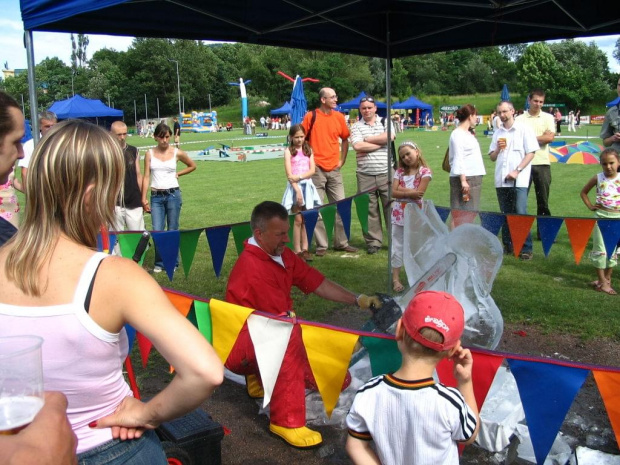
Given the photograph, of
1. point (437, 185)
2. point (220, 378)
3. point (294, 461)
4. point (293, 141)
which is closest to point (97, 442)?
point (220, 378)

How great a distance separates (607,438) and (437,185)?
11568mm

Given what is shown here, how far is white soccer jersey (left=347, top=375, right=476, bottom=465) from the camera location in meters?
1.89

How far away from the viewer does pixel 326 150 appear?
26.1 ft

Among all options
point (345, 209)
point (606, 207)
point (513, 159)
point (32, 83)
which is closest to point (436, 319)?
point (32, 83)

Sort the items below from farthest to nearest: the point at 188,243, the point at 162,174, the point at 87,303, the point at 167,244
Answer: the point at 162,174 → the point at 188,243 → the point at 167,244 → the point at 87,303

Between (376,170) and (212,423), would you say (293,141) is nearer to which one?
(376,170)

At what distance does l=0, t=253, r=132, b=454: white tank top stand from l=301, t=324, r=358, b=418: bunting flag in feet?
4.08

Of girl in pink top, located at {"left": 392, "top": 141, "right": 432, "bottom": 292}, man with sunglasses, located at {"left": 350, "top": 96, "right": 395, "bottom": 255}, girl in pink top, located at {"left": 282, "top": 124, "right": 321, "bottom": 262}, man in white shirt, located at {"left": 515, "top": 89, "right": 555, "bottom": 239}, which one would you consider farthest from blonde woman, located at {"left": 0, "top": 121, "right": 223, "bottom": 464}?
man in white shirt, located at {"left": 515, "top": 89, "right": 555, "bottom": 239}

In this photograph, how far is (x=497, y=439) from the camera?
3.28 m

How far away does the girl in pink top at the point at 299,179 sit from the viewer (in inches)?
296

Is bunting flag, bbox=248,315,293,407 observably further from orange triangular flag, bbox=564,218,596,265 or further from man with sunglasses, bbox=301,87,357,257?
man with sunglasses, bbox=301,87,357,257

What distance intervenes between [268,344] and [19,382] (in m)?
1.73

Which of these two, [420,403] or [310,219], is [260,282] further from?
[310,219]

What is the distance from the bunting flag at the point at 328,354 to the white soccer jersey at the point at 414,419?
24.0 inches
